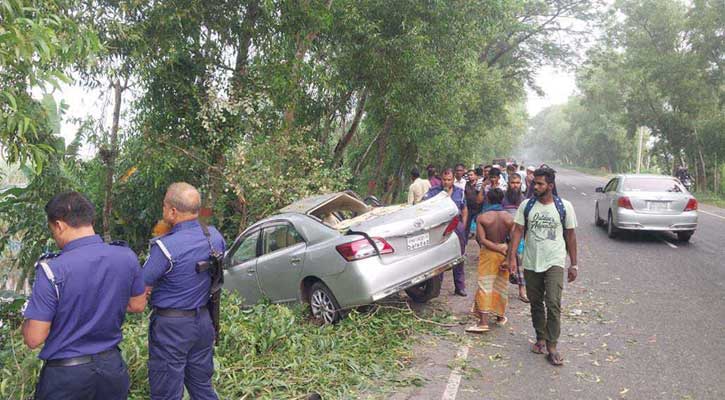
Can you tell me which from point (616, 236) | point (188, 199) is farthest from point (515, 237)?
point (616, 236)

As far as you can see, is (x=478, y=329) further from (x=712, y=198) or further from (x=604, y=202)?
(x=712, y=198)

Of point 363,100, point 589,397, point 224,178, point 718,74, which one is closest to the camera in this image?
point 589,397

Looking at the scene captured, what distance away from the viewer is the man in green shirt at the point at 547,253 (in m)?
5.73

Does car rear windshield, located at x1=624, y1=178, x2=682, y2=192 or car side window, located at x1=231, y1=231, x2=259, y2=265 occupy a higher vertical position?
car rear windshield, located at x1=624, y1=178, x2=682, y2=192

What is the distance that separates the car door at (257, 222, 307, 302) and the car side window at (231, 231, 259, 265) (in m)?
0.19

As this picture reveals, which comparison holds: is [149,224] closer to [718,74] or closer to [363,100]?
[363,100]

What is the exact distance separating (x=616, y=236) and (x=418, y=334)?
29.9 ft

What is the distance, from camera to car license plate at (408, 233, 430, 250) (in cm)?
687

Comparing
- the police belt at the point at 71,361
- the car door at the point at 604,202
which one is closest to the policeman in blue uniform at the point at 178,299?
the police belt at the point at 71,361

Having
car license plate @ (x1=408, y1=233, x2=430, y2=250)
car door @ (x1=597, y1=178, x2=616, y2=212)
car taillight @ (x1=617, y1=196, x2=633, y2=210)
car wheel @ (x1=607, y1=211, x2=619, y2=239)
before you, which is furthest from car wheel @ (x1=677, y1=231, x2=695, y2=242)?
car license plate @ (x1=408, y1=233, x2=430, y2=250)

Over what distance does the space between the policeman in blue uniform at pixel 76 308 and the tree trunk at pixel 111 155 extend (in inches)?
300

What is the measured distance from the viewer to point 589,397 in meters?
4.85

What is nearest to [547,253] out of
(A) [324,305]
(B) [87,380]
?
(A) [324,305]

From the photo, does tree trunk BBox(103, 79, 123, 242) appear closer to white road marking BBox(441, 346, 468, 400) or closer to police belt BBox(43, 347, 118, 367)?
white road marking BBox(441, 346, 468, 400)
